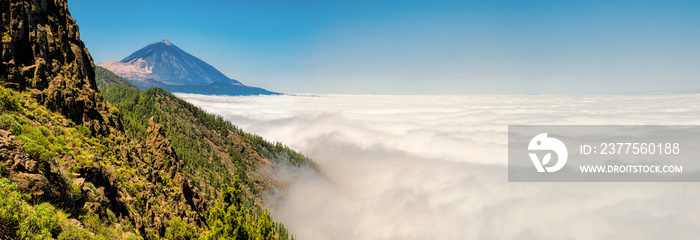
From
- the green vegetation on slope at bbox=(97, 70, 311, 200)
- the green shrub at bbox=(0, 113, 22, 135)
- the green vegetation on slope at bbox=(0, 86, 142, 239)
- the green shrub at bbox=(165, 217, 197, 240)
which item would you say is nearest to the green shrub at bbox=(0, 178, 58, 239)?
the green vegetation on slope at bbox=(0, 86, 142, 239)

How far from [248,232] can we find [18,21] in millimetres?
25710

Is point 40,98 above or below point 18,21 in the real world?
below

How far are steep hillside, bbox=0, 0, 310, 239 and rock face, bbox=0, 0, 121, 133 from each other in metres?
0.08

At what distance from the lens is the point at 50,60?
26109 millimetres

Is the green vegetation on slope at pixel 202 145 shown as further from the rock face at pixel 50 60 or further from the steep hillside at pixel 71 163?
the rock face at pixel 50 60

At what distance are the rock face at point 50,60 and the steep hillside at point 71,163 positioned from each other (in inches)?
3.3

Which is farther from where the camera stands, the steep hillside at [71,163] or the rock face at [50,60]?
the rock face at [50,60]

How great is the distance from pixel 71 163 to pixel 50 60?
1369cm

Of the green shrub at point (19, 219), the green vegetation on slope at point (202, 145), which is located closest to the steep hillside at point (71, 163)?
the green shrub at point (19, 219)

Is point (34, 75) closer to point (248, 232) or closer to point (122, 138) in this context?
point (122, 138)

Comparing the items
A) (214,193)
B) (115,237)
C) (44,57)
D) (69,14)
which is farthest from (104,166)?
(214,193)

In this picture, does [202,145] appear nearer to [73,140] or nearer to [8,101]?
[73,140]

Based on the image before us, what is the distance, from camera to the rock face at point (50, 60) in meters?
22.3

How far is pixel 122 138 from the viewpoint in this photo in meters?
31.5
